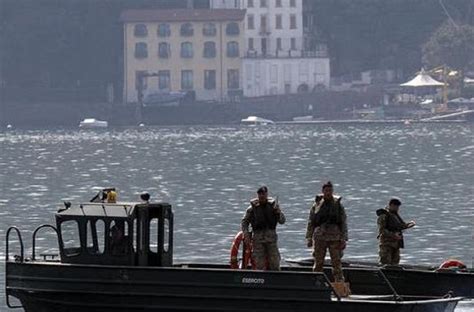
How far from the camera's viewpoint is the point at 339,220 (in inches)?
1512

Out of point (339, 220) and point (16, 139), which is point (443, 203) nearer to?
point (339, 220)

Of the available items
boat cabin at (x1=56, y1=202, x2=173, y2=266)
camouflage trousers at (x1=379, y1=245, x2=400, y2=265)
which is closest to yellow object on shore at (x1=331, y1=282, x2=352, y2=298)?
camouflage trousers at (x1=379, y1=245, x2=400, y2=265)

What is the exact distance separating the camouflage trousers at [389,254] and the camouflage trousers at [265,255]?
3.19 metres

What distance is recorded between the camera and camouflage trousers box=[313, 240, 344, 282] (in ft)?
127

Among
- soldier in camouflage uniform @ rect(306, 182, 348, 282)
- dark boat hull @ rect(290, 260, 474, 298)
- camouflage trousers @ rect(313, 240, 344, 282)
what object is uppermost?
soldier in camouflage uniform @ rect(306, 182, 348, 282)

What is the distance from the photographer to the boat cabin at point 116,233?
→ 38906 millimetres

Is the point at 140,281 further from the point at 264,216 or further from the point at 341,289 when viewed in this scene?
the point at 341,289

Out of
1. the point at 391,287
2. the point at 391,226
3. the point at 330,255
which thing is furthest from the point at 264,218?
the point at 391,226

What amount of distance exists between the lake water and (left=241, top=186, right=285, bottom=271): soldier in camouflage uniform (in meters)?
5.48

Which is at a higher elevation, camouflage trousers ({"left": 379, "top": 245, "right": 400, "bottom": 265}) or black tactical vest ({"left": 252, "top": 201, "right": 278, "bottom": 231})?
A: black tactical vest ({"left": 252, "top": 201, "right": 278, "bottom": 231})

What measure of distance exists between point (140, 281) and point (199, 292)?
1.02 meters

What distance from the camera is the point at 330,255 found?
127 ft

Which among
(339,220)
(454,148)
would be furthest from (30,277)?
(454,148)

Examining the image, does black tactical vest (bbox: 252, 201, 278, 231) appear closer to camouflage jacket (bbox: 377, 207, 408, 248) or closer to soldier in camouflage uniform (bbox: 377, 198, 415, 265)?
soldier in camouflage uniform (bbox: 377, 198, 415, 265)
